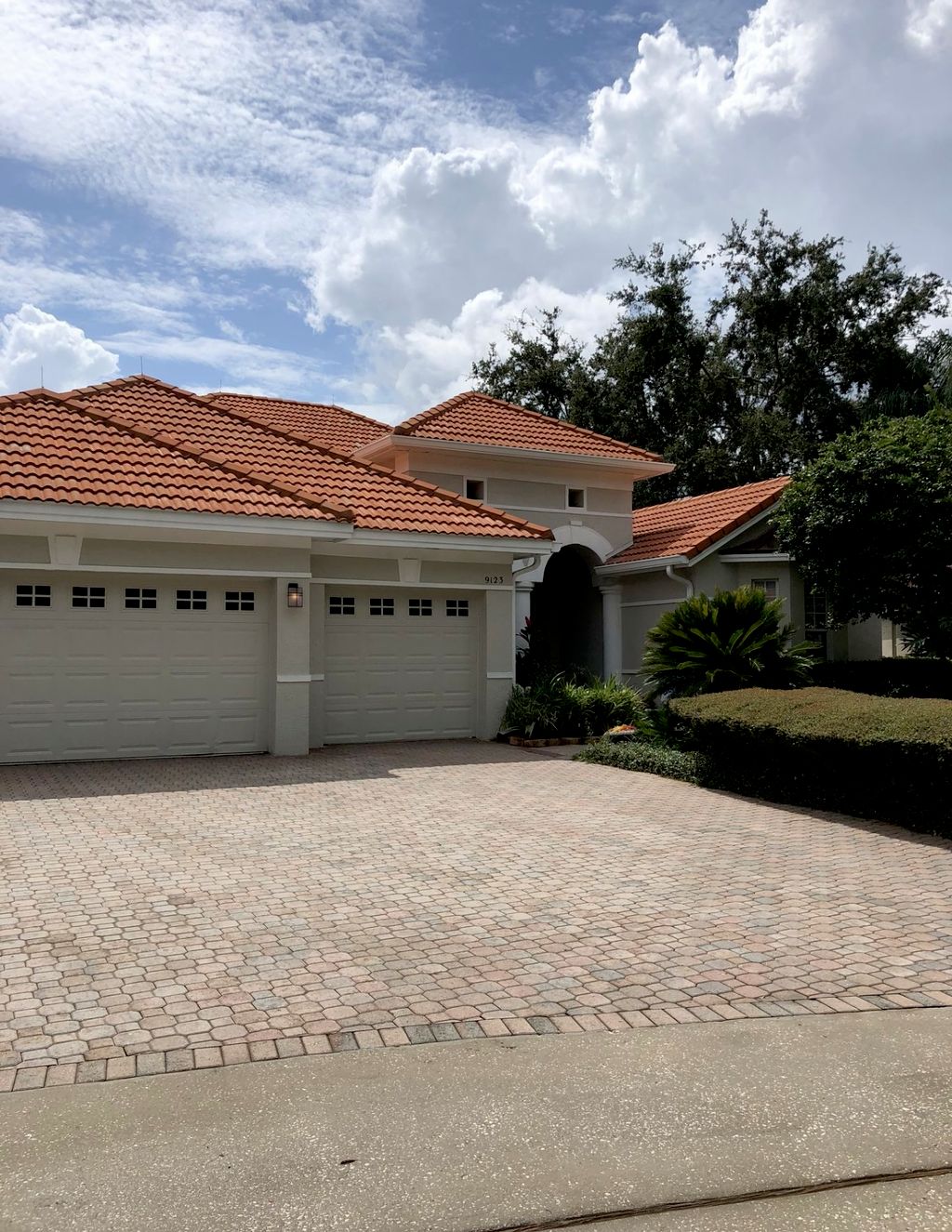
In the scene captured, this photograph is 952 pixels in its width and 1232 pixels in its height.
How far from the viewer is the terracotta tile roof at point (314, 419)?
888 inches

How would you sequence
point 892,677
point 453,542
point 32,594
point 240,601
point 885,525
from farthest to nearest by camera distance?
1. point 892,677
2. point 885,525
3. point 453,542
4. point 240,601
5. point 32,594

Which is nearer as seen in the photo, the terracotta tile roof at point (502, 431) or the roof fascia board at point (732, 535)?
the roof fascia board at point (732, 535)

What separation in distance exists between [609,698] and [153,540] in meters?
7.56

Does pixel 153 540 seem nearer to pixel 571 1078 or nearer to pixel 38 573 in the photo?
pixel 38 573

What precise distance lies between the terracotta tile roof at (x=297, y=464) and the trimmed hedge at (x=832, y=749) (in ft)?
16.0

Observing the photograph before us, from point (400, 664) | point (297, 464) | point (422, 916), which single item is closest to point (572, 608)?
point (400, 664)

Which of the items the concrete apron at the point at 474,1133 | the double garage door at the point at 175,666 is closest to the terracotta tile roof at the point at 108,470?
the double garage door at the point at 175,666

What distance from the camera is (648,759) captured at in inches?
523

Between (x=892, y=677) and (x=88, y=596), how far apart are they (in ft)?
44.7

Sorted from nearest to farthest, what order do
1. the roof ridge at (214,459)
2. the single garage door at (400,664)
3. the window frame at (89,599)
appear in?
the window frame at (89,599)
the roof ridge at (214,459)
the single garage door at (400,664)

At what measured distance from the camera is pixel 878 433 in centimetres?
1762

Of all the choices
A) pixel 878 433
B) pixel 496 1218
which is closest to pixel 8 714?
pixel 496 1218

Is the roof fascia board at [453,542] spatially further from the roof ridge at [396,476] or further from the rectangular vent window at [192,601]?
the rectangular vent window at [192,601]

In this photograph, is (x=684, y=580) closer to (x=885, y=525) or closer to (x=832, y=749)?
(x=885, y=525)
